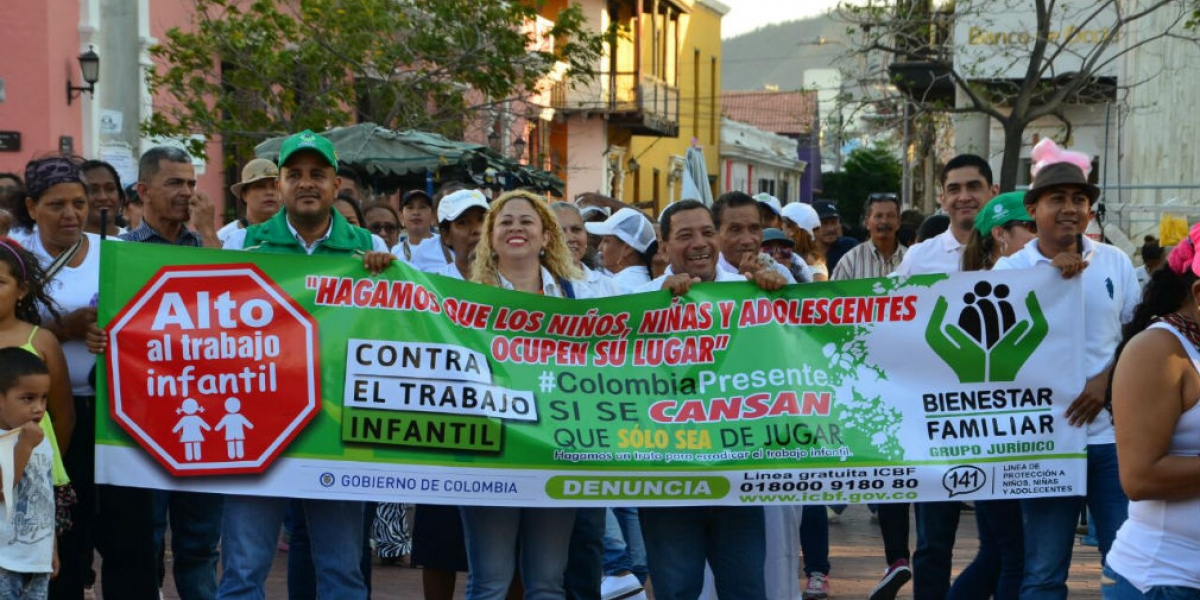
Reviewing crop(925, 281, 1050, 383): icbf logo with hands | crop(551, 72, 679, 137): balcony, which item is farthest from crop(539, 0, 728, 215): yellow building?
crop(925, 281, 1050, 383): icbf logo with hands

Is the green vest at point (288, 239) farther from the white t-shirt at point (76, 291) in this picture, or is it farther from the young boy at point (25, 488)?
the young boy at point (25, 488)

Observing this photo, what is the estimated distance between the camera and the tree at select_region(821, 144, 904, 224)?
5616 cm

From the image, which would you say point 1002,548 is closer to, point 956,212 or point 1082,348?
point 1082,348

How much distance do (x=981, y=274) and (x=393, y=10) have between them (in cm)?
1451

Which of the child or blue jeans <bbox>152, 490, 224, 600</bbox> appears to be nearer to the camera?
→ the child

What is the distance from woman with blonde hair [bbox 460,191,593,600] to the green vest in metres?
0.50

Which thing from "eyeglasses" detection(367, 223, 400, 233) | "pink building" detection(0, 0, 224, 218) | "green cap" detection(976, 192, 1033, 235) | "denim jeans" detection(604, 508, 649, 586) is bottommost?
"denim jeans" detection(604, 508, 649, 586)

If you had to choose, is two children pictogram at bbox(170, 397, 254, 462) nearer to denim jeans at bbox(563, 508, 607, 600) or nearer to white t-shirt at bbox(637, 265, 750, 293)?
denim jeans at bbox(563, 508, 607, 600)

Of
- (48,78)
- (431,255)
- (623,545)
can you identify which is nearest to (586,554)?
(623,545)

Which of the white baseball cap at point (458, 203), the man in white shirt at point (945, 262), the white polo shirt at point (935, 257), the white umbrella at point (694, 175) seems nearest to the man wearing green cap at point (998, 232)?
the man in white shirt at point (945, 262)

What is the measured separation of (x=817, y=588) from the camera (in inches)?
355

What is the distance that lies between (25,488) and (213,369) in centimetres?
83

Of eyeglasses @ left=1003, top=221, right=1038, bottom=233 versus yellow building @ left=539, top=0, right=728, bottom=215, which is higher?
yellow building @ left=539, top=0, right=728, bottom=215

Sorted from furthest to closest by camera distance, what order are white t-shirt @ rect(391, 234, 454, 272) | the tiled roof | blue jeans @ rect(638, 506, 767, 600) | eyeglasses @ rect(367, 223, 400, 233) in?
1. the tiled roof
2. eyeglasses @ rect(367, 223, 400, 233)
3. white t-shirt @ rect(391, 234, 454, 272)
4. blue jeans @ rect(638, 506, 767, 600)
